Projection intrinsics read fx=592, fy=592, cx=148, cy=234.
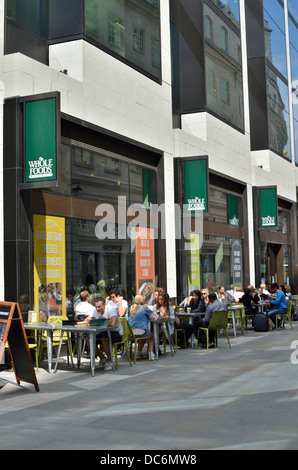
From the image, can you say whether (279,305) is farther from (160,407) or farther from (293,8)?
(293,8)

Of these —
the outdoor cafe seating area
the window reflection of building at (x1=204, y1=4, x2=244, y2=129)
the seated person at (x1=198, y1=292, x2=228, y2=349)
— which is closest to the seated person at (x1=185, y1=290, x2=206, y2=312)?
the outdoor cafe seating area

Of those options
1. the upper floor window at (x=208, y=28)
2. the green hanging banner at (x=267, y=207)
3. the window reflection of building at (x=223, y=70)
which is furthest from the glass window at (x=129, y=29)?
the green hanging banner at (x=267, y=207)

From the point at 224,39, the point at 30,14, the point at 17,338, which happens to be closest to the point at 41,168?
the point at 17,338

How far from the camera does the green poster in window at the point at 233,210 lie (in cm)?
2388

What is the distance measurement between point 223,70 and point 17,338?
671 inches

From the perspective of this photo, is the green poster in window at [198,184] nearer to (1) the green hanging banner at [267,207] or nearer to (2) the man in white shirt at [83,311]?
(2) the man in white shirt at [83,311]

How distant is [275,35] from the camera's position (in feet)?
98.2

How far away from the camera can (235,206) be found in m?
24.6

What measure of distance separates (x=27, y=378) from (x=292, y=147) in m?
27.6

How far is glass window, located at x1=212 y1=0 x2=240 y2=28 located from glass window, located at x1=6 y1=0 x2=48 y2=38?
10079mm

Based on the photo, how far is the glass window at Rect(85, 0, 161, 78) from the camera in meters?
14.4

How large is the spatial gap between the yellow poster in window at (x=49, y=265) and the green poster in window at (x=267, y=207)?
591 inches

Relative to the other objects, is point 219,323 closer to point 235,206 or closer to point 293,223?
point 235,206

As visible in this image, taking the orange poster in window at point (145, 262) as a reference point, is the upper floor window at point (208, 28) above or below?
above
